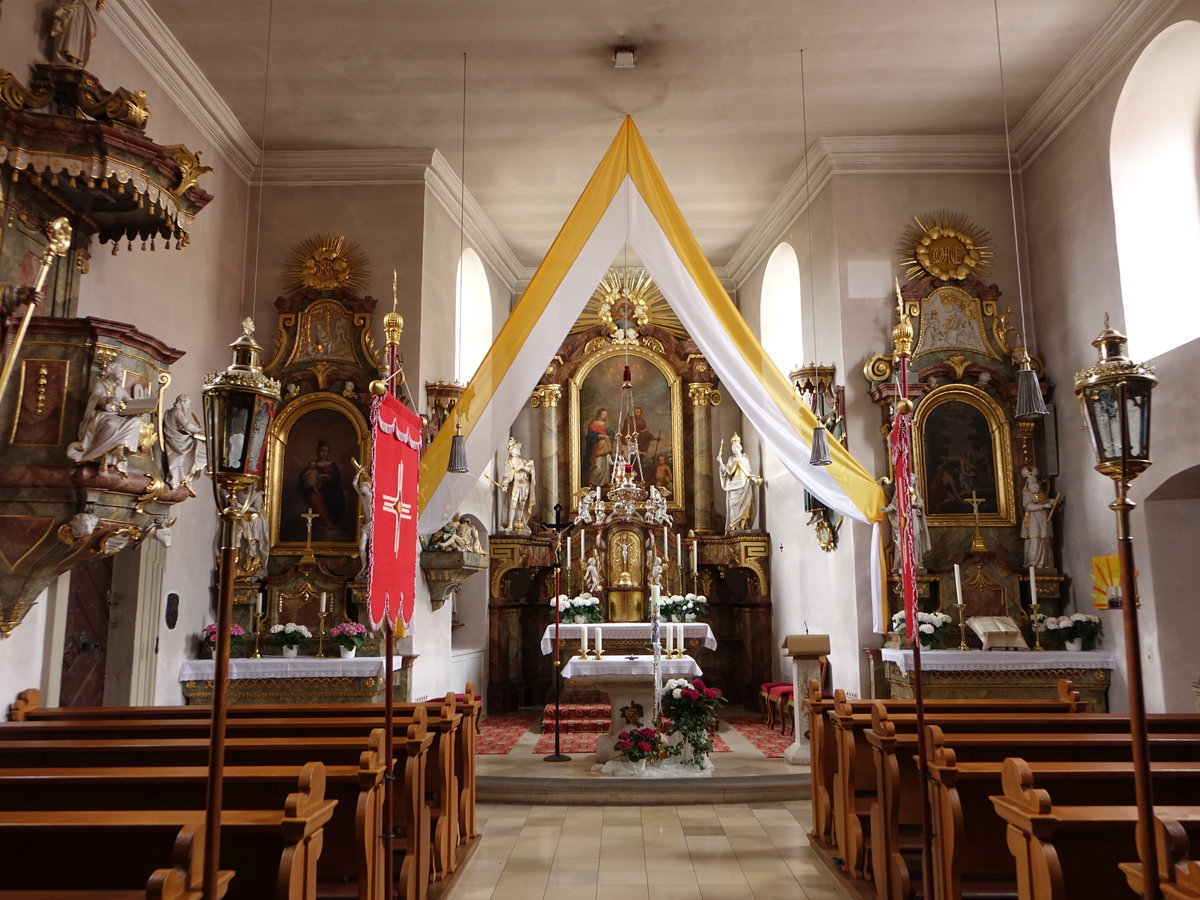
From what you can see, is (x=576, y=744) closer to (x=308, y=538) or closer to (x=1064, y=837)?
(x=308, y=538)

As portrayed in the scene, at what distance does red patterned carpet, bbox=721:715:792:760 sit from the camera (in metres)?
9.47

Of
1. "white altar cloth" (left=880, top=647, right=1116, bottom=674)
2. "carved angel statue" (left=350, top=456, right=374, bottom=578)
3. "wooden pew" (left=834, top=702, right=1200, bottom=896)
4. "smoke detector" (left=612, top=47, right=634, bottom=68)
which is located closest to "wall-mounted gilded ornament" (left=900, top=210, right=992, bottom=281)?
"smoke detector" (left=612, top=47, right=634, bottom=68)

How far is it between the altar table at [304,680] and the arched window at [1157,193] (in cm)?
807

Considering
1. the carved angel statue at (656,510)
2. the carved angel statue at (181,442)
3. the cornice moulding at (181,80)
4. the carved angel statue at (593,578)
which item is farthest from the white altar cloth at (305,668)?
the cornice moulding at (181,80)

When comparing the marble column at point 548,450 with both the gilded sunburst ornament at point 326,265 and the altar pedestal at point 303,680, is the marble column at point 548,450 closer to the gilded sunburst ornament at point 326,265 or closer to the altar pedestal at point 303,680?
the gilded sunburst ornament at point 326,265

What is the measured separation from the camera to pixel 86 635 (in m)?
7.82

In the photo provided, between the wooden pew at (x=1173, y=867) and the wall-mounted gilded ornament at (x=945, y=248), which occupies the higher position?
the wall-mounted gilded ornament at (x=945, y=248)

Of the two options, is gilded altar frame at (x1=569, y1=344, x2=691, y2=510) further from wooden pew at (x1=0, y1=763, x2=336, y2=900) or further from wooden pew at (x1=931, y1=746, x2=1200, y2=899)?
wooden pew at (x1=0, y1=763, x2=336, y2=900)

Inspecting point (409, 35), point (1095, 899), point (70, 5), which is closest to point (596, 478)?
point (409, 35)

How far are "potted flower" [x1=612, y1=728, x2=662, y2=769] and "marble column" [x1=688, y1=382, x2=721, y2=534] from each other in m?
5.97

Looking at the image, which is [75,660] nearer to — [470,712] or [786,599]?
[470,712]

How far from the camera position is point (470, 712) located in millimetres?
6539

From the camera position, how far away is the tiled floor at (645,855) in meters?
5.44

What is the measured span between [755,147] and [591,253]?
16.5 ft
